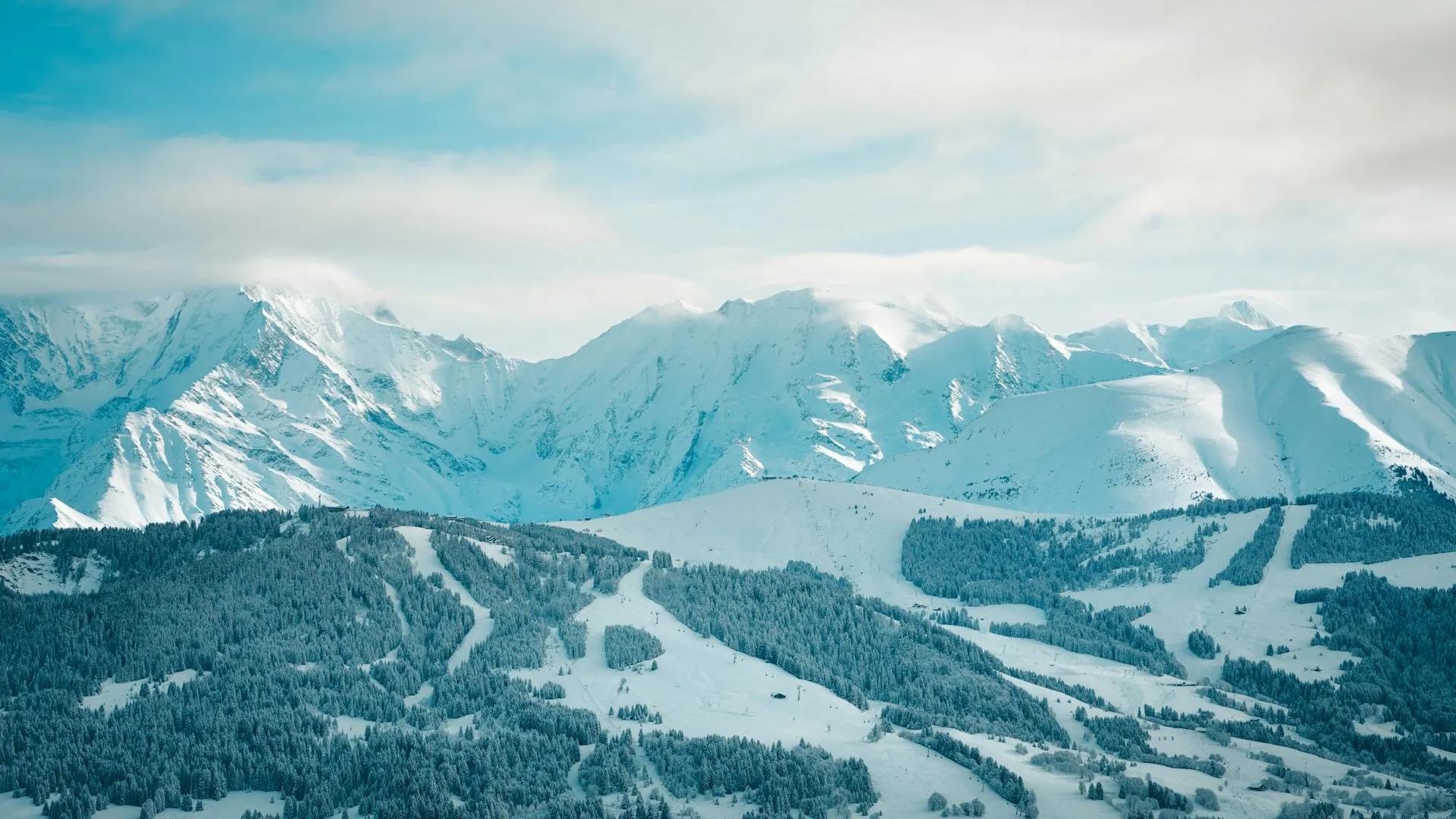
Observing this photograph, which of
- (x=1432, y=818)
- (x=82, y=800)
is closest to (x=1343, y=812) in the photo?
(x=1432, y=818)

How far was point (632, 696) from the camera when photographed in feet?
650

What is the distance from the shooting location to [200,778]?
16738 cm

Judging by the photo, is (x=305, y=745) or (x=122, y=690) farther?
(x=122, y=690)

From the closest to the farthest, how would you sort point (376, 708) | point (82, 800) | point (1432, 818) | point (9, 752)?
point (1432, 818)
point (82, 800)
point (9, 752)
point (376, 708)

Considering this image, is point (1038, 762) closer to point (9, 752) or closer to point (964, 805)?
point (964, 805)

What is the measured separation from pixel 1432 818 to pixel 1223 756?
33.0m

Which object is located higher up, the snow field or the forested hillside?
the snow field

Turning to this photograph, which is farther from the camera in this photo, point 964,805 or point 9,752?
point 9,752

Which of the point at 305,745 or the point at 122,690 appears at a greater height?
the point at 122,690

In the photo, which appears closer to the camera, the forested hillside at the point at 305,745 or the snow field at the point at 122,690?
the forested hillside at the point at 305,745

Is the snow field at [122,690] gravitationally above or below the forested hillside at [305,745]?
above

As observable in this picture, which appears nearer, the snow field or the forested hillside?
the forested hillside

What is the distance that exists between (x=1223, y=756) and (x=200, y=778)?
141110mm

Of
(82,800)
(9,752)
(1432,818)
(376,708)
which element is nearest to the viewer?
(1432,818)
